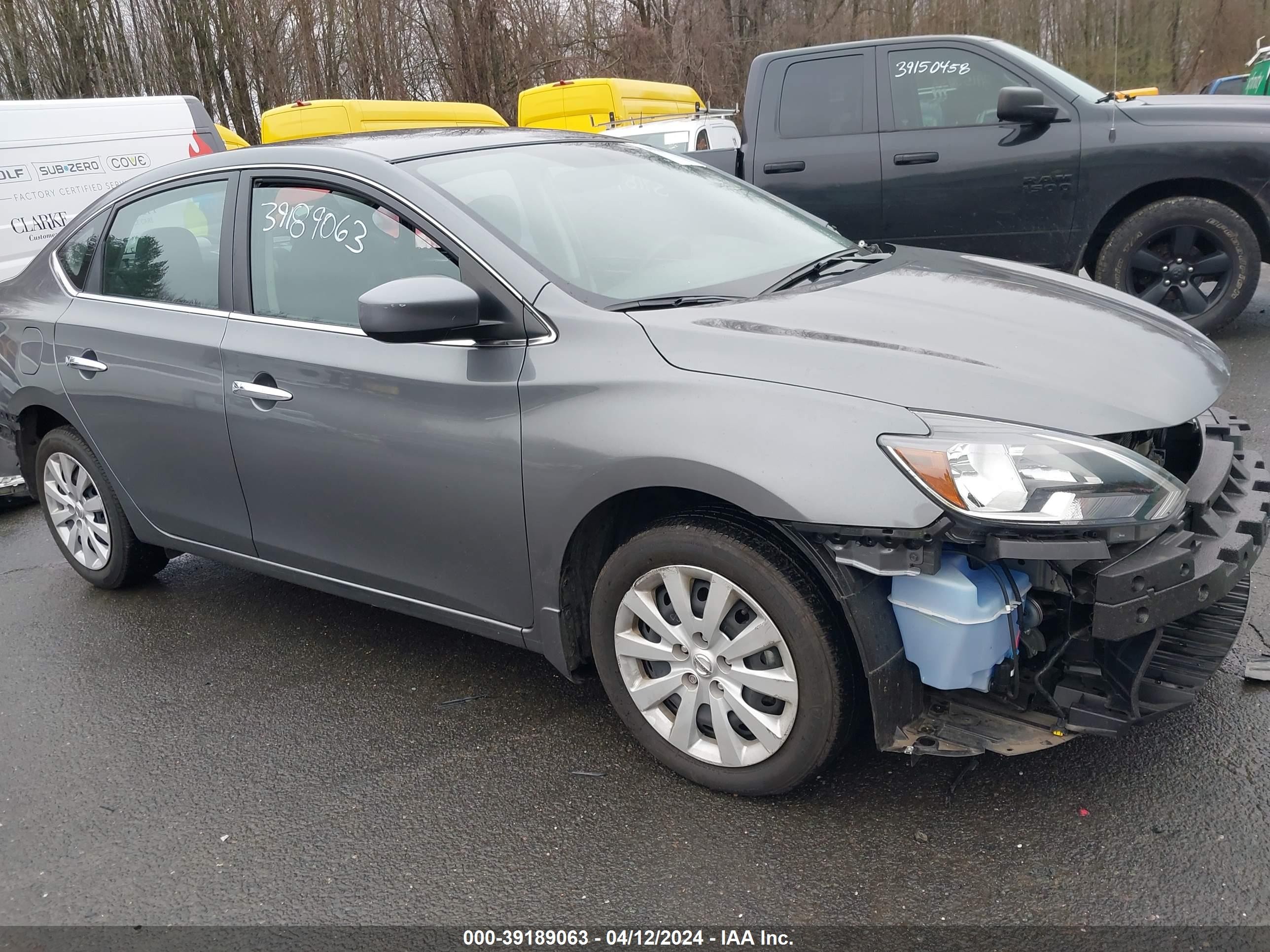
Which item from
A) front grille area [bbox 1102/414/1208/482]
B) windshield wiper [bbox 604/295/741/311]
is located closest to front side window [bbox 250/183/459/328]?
windshield wiper [bbox 604/295/741/311]

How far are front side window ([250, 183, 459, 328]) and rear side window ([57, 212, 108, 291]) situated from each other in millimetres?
1103

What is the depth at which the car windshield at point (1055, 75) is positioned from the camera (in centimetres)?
663

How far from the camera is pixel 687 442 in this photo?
8.29 ft

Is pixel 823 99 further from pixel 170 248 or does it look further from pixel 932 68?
pixel 170 248

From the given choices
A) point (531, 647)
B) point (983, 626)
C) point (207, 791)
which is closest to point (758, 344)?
point (983, 626)

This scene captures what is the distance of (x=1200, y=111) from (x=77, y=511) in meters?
6.45

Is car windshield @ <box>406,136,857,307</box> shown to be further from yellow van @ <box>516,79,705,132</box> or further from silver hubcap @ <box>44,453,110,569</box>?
yellow van @ <box>516,79,705,132</box>

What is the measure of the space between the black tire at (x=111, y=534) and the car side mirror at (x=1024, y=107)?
17.5 ft

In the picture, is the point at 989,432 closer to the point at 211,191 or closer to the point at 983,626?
the point at 983,626

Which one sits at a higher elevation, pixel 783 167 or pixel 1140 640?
pixel 783 167

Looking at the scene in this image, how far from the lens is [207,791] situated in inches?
119

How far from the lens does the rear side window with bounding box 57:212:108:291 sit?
13.8ft

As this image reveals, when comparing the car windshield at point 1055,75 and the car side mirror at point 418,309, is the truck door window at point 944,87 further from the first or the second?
the car side mirror at point 418,309

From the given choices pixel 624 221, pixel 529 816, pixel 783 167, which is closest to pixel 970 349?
pixel 624 221
